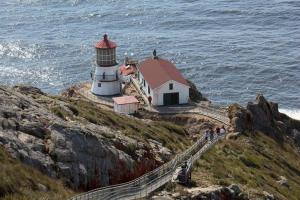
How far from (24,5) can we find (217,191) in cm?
12578

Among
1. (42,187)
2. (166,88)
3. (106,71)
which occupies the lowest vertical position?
(166,88)

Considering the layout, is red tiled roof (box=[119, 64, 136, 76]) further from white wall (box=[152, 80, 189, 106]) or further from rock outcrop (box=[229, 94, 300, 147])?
rock outcrop (box=[229, 94, 300, 147])

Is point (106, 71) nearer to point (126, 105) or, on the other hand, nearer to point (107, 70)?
point (107, 70)

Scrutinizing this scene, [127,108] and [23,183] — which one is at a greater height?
[23,183]

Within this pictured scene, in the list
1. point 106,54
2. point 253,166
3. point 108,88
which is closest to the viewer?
point 253,166

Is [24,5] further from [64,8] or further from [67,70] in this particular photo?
[67,70]

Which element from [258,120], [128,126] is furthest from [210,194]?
[258,120]

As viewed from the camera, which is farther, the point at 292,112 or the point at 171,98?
the point at 292,112

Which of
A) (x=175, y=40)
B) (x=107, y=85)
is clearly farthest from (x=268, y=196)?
(x=175, y=40)

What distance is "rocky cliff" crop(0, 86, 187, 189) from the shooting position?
3116 cm

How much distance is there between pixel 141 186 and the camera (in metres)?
32.8

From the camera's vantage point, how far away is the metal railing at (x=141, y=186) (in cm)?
2930

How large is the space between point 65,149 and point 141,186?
460 cm

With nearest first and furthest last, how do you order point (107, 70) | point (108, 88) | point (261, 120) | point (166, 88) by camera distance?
point (261, 120)
point (166, 88)
point (107, 70)
point (108, 88)
